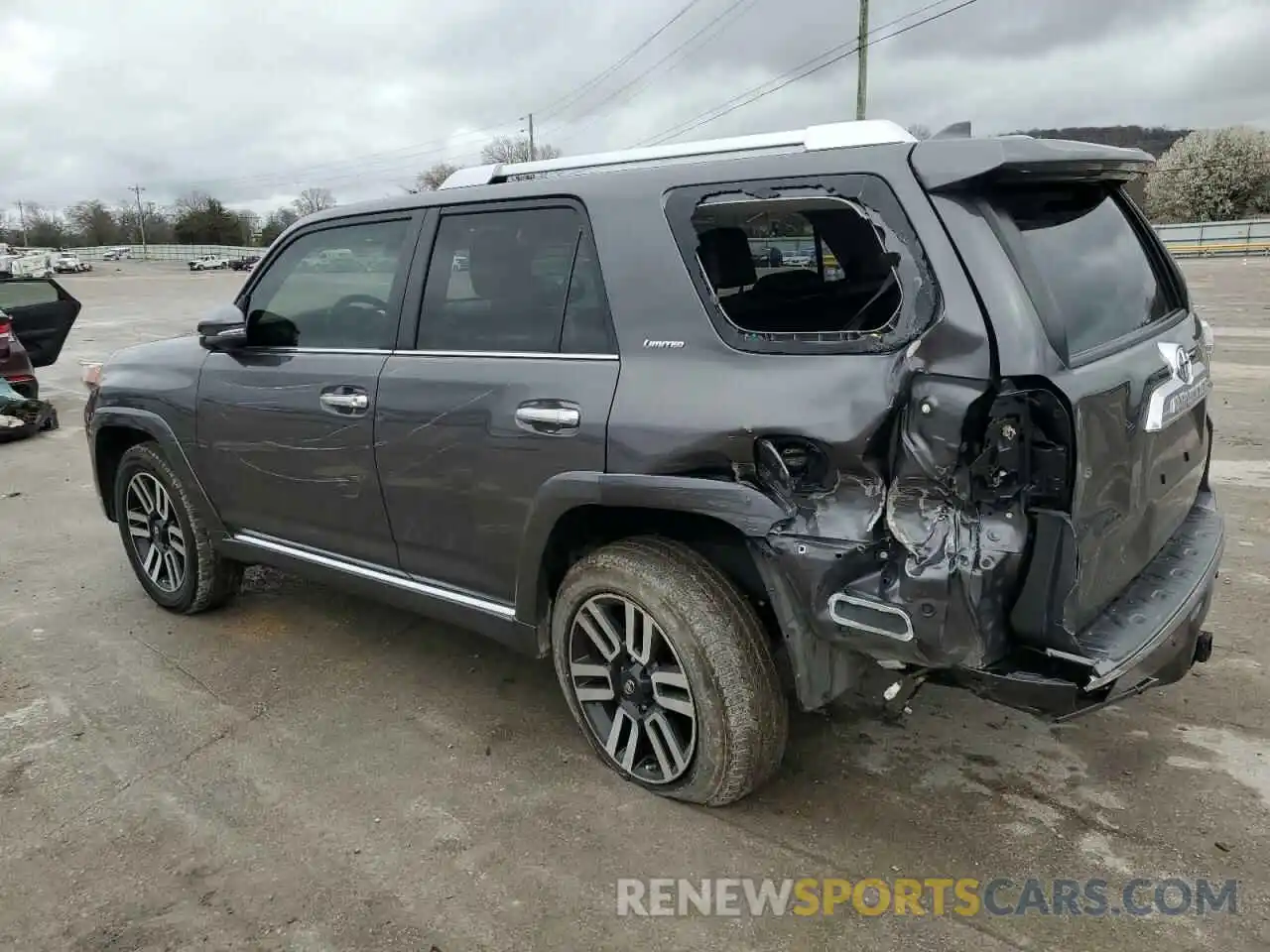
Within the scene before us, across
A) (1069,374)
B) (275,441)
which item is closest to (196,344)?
(275,441)

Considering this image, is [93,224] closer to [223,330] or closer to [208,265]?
[208,265]

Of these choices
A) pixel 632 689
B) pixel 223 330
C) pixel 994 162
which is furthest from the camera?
pixel 223 330

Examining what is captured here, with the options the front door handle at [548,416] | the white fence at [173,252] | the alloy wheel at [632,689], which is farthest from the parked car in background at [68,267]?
the alloy wheel at [632,689]

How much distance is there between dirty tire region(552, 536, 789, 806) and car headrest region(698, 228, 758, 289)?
79cm

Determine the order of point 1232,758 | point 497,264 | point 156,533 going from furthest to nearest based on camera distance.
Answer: point 156,533 < point 497,264 < point 1232,758

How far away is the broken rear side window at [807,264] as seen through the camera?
7.70ft

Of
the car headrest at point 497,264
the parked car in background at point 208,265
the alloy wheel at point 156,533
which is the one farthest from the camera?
the parked car in background at point 208,265

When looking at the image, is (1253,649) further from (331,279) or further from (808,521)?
(331,279)

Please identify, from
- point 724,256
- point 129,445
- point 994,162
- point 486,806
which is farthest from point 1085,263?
point 129,445

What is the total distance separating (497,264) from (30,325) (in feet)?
29.3

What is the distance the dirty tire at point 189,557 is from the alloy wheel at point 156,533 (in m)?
0.03

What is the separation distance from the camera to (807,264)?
9.59ft

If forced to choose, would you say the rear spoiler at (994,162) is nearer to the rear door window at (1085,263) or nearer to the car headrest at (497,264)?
the rear door window at (1085,263)

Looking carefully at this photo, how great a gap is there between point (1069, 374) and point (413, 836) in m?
2.21
